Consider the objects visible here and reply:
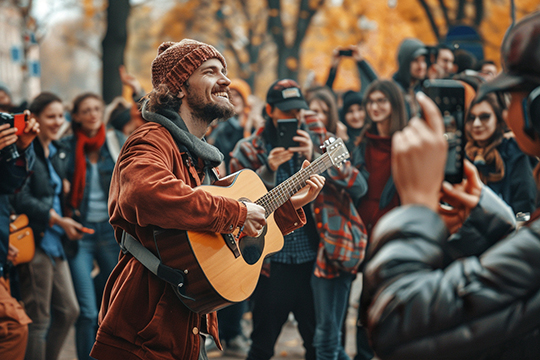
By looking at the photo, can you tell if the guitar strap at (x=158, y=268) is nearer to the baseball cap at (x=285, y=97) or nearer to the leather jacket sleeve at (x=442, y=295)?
the leather jacket sleeve at (x=442, y=295)

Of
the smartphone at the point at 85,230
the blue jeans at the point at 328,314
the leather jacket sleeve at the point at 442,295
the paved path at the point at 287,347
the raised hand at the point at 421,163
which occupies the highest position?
the raised hand at the point at 421,163

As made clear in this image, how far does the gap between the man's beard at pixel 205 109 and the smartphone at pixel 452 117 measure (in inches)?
63.0

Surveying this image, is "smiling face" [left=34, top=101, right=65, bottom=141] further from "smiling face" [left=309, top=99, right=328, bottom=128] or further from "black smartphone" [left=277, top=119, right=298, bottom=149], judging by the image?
"smiling face" [left=309, top=99, right=328, bottom=128]

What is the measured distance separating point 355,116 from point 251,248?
3708 mm

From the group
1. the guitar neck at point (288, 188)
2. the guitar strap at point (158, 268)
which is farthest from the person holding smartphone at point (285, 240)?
the guitar strap at point (158, 268)

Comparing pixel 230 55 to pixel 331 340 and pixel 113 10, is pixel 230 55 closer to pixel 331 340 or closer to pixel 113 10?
pixel 113 10

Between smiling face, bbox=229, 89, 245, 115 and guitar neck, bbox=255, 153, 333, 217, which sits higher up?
smiling face, bbox=229, 89, 245, 115

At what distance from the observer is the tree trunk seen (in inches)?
406

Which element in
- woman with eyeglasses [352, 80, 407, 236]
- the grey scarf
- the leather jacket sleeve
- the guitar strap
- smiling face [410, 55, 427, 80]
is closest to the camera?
the leather jacket sleeve

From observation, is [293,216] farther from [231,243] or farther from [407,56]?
[407,56]

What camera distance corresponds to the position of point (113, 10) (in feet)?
34.1

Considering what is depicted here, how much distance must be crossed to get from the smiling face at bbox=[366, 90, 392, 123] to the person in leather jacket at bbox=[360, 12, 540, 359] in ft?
11.4

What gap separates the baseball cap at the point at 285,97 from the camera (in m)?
4.76

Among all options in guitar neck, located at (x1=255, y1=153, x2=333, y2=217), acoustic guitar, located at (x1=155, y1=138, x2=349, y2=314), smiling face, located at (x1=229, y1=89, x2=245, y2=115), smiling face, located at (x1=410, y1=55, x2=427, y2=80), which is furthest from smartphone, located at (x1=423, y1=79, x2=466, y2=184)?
smiling face, located at (x1=229, y1=89, x2=245, y2=115)
